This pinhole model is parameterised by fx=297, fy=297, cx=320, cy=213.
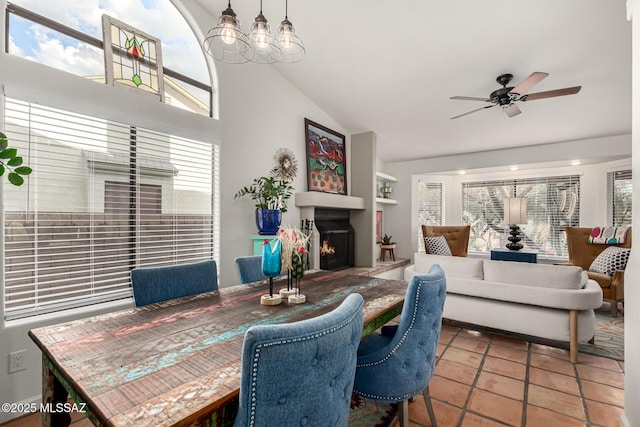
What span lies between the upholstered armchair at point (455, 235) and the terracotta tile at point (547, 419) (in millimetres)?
3647

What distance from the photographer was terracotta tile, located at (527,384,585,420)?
6.05 ft

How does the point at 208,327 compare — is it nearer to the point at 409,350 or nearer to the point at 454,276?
the point at 409,350

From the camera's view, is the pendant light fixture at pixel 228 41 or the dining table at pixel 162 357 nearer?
the dining table at pixel 162 357

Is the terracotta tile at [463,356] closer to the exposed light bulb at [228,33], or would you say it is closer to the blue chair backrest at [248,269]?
the blue chair backrest at [248,269]

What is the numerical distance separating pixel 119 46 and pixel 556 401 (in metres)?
4.15

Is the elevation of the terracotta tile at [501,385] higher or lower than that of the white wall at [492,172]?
lower

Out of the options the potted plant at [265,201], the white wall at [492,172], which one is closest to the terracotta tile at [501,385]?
the potted plant at [265,201]

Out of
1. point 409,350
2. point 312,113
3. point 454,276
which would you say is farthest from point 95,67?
point 454,276

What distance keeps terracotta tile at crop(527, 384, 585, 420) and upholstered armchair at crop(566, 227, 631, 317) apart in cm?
233

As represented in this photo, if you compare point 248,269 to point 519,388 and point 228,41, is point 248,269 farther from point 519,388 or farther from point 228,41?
point 519,388

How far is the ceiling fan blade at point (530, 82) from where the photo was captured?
2.47 meters

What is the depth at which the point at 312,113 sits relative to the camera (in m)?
4.37

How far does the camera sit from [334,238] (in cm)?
450

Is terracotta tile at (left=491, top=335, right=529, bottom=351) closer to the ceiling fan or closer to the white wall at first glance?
the ceiling fan
